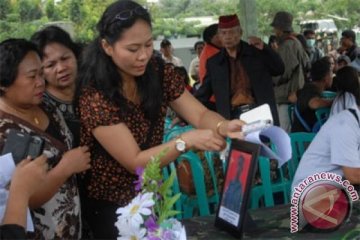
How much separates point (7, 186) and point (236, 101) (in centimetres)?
251

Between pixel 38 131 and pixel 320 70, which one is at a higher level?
pixel 38 131

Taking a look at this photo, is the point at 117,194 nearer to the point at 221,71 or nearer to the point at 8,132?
the point at 8,132

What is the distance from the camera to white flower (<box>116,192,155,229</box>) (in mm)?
1047

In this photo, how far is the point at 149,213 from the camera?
106 centimetres

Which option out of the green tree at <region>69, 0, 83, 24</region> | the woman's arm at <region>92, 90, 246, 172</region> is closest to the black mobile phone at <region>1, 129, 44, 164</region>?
the woman's arm at <region>92, 90, 246, 172</region>

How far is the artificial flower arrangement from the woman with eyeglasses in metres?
0.30

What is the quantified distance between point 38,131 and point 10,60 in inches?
9.1

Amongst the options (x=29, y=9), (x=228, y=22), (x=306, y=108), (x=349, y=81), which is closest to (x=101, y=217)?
(x=349, y=81)

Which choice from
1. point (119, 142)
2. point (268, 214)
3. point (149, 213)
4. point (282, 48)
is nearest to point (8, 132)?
point (119, 142)

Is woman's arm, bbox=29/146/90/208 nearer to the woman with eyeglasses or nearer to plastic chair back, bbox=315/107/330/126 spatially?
the woman with eyeglasses

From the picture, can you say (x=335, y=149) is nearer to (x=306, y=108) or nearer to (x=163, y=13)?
(x=306, y=108)

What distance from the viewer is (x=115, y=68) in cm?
160

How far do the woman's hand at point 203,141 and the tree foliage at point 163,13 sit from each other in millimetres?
551

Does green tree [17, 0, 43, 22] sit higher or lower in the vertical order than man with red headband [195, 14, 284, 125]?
higher
